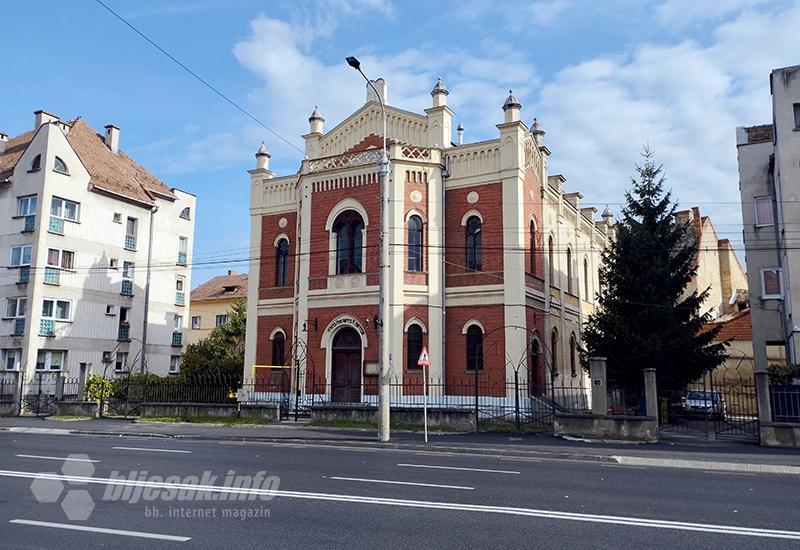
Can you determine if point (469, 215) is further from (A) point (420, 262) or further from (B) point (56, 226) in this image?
(B) point (56, 226)

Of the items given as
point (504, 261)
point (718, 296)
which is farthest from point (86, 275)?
point (718, 296)

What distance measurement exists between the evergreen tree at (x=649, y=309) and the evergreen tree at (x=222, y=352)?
19185mm

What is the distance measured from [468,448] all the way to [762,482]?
6624 mm

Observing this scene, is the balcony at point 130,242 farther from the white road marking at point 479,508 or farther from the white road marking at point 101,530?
the white road marking at point 101,530

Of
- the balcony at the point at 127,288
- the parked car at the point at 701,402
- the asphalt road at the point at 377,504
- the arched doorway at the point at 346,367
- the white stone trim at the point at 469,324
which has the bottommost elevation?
the asphalt road at the point at 377,504

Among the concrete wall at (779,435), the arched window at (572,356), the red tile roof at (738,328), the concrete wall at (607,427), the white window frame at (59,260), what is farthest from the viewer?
the red tile roof at (738,328)

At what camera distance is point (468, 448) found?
52.4ft

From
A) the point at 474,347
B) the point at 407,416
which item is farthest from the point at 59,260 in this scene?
the point at 407,416

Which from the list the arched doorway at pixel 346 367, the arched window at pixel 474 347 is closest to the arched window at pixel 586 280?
the arched window at pixel 474 347

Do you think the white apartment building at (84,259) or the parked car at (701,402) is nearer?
the parked car at (701,402)

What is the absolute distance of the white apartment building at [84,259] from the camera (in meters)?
35.7

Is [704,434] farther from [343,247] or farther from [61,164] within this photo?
[61,164]

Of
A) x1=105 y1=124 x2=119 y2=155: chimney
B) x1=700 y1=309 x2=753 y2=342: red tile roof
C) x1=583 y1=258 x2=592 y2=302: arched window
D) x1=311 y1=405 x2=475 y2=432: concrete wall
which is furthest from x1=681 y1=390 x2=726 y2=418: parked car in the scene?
x1=105 y1=124 x2=119 y2=155: chimney

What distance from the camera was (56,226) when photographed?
1444 inches
